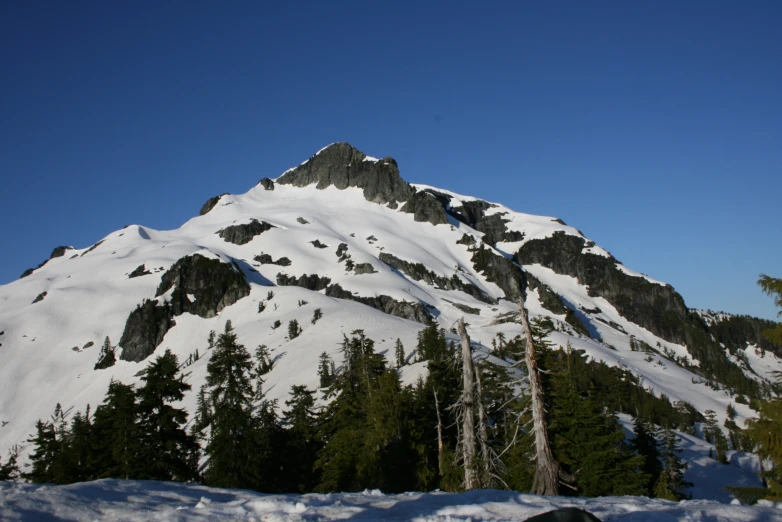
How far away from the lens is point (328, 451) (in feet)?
120

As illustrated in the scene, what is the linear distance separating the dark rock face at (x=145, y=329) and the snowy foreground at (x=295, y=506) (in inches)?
7300

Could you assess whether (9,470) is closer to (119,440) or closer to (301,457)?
(119,440)

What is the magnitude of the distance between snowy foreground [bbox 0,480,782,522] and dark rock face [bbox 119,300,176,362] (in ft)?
608

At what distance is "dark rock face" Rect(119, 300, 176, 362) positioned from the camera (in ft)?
587

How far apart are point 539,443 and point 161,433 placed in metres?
19.5

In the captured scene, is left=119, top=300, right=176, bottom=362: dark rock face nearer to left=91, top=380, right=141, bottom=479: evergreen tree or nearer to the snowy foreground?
left=91, top=380, right=141, bottom=479: evergreen tree

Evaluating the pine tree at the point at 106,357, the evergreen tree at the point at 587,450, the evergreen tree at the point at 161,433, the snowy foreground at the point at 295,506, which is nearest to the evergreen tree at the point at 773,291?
the snowy foreground at the point at 295,506

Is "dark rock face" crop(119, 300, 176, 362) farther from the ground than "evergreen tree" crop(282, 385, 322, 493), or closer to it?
farther from the ground

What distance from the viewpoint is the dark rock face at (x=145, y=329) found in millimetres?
178875

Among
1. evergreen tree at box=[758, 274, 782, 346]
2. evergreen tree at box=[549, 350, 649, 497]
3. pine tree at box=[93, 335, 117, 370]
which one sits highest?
pine tree at box=[93, 335, 117, 370]

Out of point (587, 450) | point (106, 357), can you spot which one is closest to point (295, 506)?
point (587, 450)

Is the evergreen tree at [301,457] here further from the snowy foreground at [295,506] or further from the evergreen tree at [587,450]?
the snowy foreground at [295,506]

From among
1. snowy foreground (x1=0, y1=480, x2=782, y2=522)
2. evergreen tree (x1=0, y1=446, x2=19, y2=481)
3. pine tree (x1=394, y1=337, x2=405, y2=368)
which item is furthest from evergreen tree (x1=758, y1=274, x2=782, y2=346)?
pine tree (x1=394, y1=337, x2=405, y2=368)

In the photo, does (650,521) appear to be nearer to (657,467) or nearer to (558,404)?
(558,404)
